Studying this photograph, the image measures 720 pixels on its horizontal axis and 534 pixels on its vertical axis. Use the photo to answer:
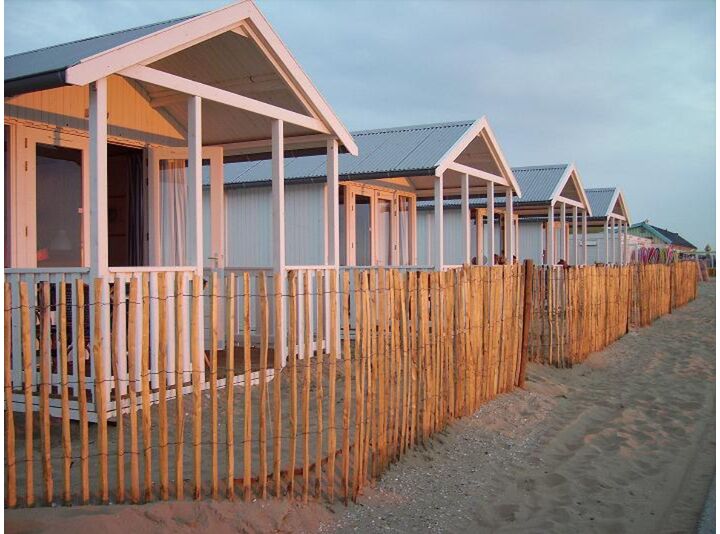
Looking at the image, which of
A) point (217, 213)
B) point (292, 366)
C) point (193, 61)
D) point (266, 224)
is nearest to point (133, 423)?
point (292, 366)

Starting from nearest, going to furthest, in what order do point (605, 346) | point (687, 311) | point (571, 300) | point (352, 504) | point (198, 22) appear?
point (352, 504)
point (198, 22)
point (571, 300)
point (605, 346)
point (687, 311)

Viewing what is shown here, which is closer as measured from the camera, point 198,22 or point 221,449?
point 221,449

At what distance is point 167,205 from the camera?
905 cm

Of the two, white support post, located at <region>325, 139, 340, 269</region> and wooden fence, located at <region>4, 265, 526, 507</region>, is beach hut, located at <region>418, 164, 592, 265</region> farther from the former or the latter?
wooden fence, located at <region>4, 265, 526, 507</region>

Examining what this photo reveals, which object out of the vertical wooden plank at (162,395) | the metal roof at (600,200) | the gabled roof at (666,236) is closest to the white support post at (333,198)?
the vertical wooden plank at (162,395)

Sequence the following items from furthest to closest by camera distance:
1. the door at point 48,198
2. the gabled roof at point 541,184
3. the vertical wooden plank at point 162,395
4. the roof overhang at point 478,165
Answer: the gabled roof at point 541,184 → the roof overhang at point 478,165 → the door at point 48,198 → the vertical wooden plank at point 162,395

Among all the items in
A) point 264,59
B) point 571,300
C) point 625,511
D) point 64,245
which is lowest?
point 625,511

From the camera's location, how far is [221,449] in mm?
5695

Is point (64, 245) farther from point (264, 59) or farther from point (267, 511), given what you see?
point (267, 511)

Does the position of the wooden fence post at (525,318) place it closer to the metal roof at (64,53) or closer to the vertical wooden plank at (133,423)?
the metal roof at (64,53)

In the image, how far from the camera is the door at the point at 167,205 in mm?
8859

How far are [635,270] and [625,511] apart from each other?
12.8 m

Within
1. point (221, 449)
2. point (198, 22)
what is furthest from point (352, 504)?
point (198, 22)

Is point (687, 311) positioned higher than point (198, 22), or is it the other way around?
point (198, 22)
